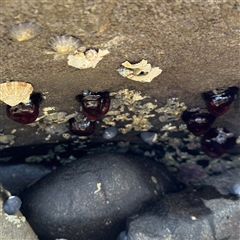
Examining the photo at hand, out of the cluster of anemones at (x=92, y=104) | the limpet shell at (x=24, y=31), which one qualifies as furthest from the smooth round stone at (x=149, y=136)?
the limpet shell at (x=24, y=31)

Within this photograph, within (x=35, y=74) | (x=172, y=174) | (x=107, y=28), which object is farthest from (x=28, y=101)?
(x=172, y=174)

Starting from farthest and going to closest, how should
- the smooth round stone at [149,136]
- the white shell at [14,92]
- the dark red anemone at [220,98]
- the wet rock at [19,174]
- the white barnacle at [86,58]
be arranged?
the wet rock at [19,174] < the smooth round stone at [149,136] < the dark red anemone at [220,98] < the white shell at [14,92] < the white barnacle at [86,58]

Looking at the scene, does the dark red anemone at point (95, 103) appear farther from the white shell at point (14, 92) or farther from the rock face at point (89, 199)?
the rock face at point (89, 199)

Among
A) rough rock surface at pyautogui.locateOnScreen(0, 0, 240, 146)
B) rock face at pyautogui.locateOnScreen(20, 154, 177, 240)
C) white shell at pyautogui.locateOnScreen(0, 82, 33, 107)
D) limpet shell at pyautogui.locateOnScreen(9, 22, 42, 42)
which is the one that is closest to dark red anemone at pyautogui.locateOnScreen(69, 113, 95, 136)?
rough rock surface at pyautogui.locateOnScreen(0, 0, 240, 146)

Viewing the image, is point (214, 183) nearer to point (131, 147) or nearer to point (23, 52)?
point (131, 147)

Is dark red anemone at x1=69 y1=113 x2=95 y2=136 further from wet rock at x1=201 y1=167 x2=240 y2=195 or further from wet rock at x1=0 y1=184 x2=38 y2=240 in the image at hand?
wet rock at x1=201 y1=167 x2=240 y2=195

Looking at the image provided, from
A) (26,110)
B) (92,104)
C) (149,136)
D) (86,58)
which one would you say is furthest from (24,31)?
(149,136)

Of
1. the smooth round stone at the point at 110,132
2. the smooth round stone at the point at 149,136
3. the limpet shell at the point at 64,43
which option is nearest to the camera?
the limpet shell at the point at 64,43
